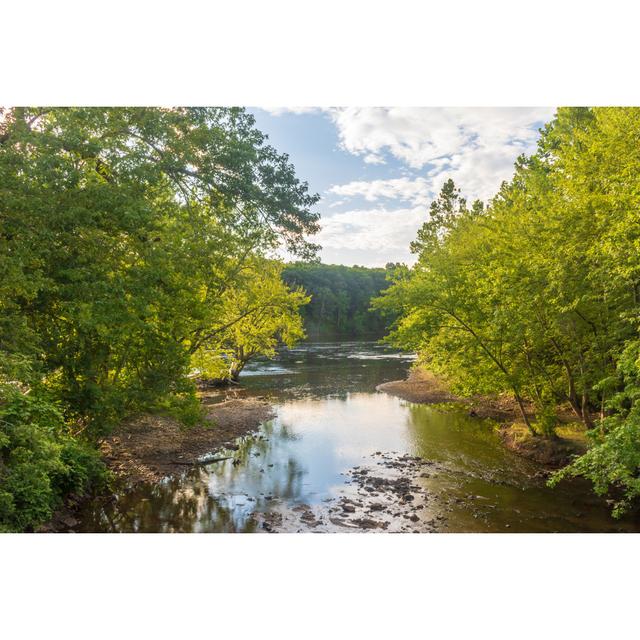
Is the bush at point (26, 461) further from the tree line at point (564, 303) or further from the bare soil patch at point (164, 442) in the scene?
the tree line at point (564, 303)

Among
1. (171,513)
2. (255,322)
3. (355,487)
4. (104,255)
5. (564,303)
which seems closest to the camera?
(104,255)

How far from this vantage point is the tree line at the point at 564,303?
25.3 feet

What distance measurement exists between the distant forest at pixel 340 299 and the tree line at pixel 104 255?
30.6 meters

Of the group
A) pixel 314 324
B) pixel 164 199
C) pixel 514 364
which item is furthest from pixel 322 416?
pixel 314 324

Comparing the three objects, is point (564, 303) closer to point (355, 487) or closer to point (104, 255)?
point (355, 487)

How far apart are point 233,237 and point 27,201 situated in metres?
5.30

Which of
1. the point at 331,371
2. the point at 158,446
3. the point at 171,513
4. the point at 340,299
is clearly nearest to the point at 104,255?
the point at 171,513

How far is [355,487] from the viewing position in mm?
10805

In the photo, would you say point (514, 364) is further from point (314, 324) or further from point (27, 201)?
point (314, 324)

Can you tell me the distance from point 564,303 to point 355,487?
591 cm

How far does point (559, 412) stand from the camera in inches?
607

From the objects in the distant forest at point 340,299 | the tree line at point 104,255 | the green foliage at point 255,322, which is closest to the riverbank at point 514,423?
the green foliage at point 255,322

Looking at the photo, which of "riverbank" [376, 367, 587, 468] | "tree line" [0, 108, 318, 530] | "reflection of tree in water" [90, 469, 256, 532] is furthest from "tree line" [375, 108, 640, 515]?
"reflection of tree in water" [90, 469, 256, 532]

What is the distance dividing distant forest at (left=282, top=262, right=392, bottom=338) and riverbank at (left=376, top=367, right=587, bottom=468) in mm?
20729
